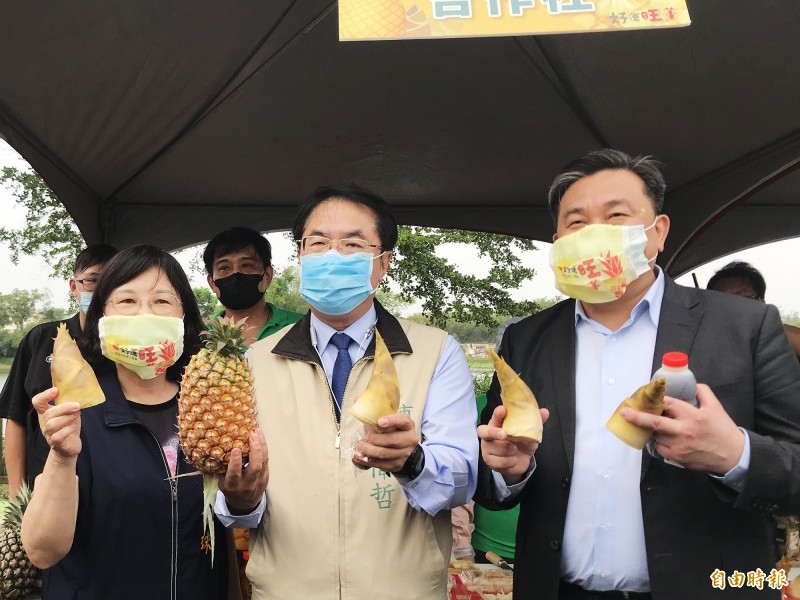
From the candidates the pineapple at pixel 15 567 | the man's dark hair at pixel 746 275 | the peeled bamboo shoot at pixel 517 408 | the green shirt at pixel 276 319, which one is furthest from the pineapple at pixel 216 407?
the man's dark hair at pixel 746 275

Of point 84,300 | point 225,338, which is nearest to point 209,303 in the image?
point 84,300

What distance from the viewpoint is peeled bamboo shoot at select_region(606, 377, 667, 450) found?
1.57m

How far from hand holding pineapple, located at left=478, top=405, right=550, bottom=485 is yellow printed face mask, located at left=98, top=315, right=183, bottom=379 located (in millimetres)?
1281

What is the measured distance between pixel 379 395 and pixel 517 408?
44 centimetres

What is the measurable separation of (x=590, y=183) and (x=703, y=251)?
7013mm

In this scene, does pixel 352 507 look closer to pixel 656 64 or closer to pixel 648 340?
pixel 648 340

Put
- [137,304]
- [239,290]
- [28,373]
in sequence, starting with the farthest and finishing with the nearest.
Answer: [239,290] → [28,373] → [137,304]

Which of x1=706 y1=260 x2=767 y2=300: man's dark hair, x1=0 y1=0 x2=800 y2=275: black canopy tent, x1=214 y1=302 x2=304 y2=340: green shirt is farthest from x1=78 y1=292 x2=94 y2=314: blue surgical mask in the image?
x1=706 y1=260 x2=767 y2=300: man's dark hair

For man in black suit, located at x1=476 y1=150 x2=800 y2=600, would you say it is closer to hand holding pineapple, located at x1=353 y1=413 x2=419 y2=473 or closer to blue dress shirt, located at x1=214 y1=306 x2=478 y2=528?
blue dress shirt, located at x1=214 y1=306 x2=478 y2=528

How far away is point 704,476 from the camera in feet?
6.62

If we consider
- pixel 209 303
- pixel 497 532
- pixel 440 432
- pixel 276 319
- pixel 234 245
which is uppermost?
pixel 234 245

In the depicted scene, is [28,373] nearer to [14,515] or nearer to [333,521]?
[14,515]

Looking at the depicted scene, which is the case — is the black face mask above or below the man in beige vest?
above

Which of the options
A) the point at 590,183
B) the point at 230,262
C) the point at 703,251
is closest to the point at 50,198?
the point at 230,262
